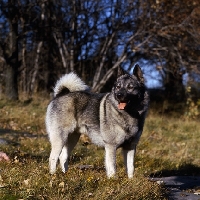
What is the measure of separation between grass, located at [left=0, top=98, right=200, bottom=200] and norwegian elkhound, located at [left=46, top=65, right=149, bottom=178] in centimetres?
30

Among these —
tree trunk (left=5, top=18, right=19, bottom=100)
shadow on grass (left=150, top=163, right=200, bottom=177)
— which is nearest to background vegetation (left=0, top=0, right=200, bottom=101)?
tree trunk (left=5, top=18, right=19, bottom=100)

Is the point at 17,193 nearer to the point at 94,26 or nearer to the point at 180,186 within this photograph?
the point at 180,186

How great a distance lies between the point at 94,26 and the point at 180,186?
11621 millimetres

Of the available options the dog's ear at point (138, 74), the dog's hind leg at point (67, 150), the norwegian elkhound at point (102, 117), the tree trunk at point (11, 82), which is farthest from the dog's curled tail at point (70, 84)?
the tree trunk at point (11, 82)

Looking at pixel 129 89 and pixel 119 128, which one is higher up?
pixel 129 89

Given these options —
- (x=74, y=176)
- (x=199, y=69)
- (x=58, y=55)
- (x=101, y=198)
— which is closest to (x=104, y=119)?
(x=74, y=176)

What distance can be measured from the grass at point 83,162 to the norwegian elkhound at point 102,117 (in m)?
0.30

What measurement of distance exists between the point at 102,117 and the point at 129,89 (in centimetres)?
59

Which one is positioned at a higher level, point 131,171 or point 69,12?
point 69,12

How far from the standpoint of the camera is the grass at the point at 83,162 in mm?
4086

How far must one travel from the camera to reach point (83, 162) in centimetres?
747

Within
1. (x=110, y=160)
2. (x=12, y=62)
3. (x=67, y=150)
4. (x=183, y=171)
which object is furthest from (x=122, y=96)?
(x=12, y=62)

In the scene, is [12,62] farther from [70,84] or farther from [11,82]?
[70,84]

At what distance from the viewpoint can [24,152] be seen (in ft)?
25.4
